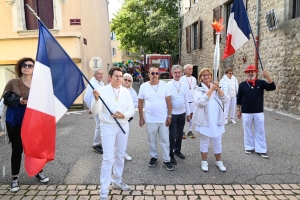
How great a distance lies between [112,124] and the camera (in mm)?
3357

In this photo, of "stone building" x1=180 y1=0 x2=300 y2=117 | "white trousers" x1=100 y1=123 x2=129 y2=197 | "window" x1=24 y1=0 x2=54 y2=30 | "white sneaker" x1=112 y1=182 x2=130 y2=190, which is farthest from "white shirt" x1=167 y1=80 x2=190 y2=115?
"window" x1=24 y1=0 x2=54 y2=30

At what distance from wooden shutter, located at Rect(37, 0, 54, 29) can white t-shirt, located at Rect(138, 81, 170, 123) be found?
348 inches

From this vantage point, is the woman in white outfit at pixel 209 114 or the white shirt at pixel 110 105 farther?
the woman in white outfit at pixel 209 114

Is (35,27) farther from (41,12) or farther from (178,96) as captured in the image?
(178,96)

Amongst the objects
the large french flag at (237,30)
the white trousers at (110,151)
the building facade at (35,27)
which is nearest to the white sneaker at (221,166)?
the white trousers at (110,151)

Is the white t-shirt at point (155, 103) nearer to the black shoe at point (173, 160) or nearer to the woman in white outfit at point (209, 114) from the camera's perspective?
the woman in white outfit at point (209, 114)

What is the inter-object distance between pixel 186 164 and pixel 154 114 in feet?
3.87

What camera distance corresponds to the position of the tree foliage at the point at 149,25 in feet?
81.4

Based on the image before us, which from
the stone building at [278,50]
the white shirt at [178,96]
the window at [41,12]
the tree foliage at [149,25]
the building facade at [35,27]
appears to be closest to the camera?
the white shirt at [178,96]

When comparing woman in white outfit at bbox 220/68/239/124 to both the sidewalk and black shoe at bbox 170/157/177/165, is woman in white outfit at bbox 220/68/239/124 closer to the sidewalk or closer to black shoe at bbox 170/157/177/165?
black shoe at bbox 170/157/177/165

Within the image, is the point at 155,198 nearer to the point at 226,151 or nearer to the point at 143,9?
the point at 226,151

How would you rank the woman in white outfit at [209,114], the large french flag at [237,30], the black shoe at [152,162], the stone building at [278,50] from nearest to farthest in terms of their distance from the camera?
the woman in white outfit at [209,114]
the black shoe at [152,162]
the large french flag at [237,30]
the stone building at [278,50]

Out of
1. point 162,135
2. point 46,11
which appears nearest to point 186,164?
point 162,135

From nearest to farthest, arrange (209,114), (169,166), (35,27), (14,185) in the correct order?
(14,185) → (209,114) → (169,166) → (35,27)
